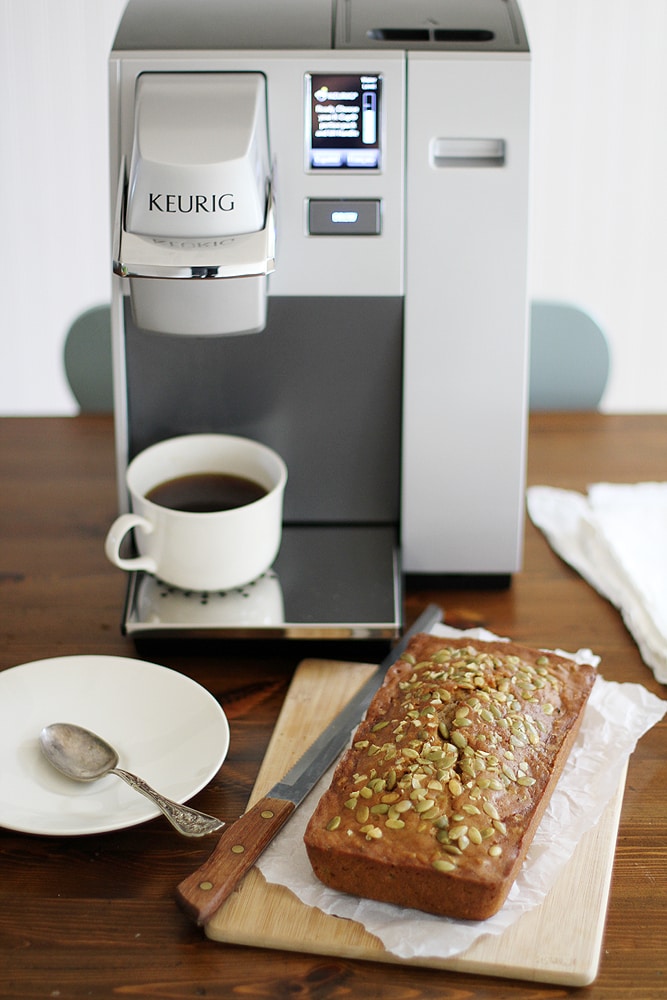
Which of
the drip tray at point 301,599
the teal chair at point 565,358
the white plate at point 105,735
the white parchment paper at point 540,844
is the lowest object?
the white parchment paper at point 540,844

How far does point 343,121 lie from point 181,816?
60 centimetres

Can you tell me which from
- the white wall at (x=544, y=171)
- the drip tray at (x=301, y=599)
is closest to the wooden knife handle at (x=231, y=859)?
the drip tray at (x=301, y=599)

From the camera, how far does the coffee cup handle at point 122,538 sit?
906 mm

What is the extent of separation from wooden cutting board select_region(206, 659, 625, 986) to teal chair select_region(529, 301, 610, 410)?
0.95m

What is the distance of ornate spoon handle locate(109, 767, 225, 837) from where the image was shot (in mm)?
706

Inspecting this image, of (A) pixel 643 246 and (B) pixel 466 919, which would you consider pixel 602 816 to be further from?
(A) pixel 643 246

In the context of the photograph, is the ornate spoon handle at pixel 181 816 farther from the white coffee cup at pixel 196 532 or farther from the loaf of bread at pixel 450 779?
the white coffee cup at pixel 196 532

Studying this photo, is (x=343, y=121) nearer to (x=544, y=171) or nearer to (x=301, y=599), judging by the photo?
(x=301, y=599)

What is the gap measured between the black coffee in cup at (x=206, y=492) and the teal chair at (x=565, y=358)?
2.31 ft

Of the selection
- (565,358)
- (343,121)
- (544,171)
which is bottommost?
(565,358)

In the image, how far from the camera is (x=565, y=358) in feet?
5.17

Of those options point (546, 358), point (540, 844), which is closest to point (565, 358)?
point (546, 358)

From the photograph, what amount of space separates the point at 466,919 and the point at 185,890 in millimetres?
179

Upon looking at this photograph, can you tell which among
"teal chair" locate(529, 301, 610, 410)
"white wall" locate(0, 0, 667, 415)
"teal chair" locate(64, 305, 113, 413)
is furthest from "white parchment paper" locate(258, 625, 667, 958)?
"white wall" locate(0, 0, 667, 415)
